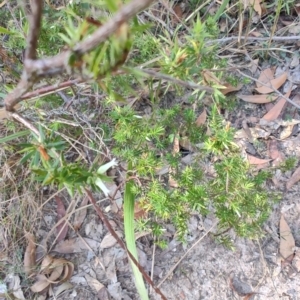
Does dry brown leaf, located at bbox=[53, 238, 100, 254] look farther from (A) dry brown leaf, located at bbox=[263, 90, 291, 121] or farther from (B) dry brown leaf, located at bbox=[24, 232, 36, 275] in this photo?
(A) dry brown leaf, located at bbox=[263, 90, 291, 121]

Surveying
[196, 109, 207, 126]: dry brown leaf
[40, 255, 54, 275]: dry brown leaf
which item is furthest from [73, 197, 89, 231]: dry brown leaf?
[196, 109, 207, 126]: dry brown leaf

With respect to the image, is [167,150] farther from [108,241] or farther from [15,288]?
[15,288]

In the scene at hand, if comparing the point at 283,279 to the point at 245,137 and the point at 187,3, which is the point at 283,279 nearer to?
the point at 245,137

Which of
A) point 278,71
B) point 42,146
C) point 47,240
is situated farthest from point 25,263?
point 278,71

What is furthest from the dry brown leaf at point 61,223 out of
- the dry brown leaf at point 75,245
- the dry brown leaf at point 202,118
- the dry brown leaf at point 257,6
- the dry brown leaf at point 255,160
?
the dry brown leaf at point 257,6

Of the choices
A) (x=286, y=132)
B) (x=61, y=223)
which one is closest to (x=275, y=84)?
(x=286, y=132)

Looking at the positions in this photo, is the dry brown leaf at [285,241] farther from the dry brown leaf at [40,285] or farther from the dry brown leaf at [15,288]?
the dry brown leaf at [15,288]

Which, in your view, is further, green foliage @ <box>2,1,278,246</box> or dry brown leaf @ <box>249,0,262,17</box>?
dry brown leaf @ <box>249,0,262,17</box>
